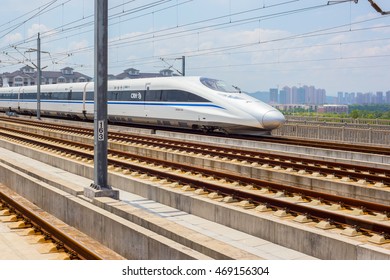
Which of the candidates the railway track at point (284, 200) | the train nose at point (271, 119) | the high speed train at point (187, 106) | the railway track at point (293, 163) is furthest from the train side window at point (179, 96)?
the railway track at point (284, 200)

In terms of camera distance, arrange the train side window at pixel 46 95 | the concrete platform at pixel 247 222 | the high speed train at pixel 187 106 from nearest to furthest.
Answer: the concrete platform at pixel 247 222
the high speed train at pixel 187 106
the train side window at pixel 46 95

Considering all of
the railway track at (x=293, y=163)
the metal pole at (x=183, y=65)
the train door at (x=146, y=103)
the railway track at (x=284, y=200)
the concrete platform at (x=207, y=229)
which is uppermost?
the metal pole at (x=183, y=65)

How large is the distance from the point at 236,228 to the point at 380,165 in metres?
7.01

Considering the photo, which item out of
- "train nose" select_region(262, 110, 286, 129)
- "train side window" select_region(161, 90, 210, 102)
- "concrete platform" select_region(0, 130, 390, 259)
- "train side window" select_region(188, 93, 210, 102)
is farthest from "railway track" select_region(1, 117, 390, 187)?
"concrete platform" select_region(0, 130, 390, 259)

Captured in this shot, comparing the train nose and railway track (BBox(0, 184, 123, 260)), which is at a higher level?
the train nose

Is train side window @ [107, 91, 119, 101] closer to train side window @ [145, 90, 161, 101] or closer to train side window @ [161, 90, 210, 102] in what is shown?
train side window @ [145, 90, 161, 101]

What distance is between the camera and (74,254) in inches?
297

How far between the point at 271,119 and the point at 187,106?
4554 mm

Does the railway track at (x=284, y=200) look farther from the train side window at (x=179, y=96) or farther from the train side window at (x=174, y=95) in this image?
the train side window at (x=174, y=95)

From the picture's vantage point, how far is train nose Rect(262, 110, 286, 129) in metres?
21.5

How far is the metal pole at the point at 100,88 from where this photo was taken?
10055 millimetres

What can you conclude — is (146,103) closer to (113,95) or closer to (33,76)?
(113,95)

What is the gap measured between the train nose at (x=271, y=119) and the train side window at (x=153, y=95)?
23.5 feet
